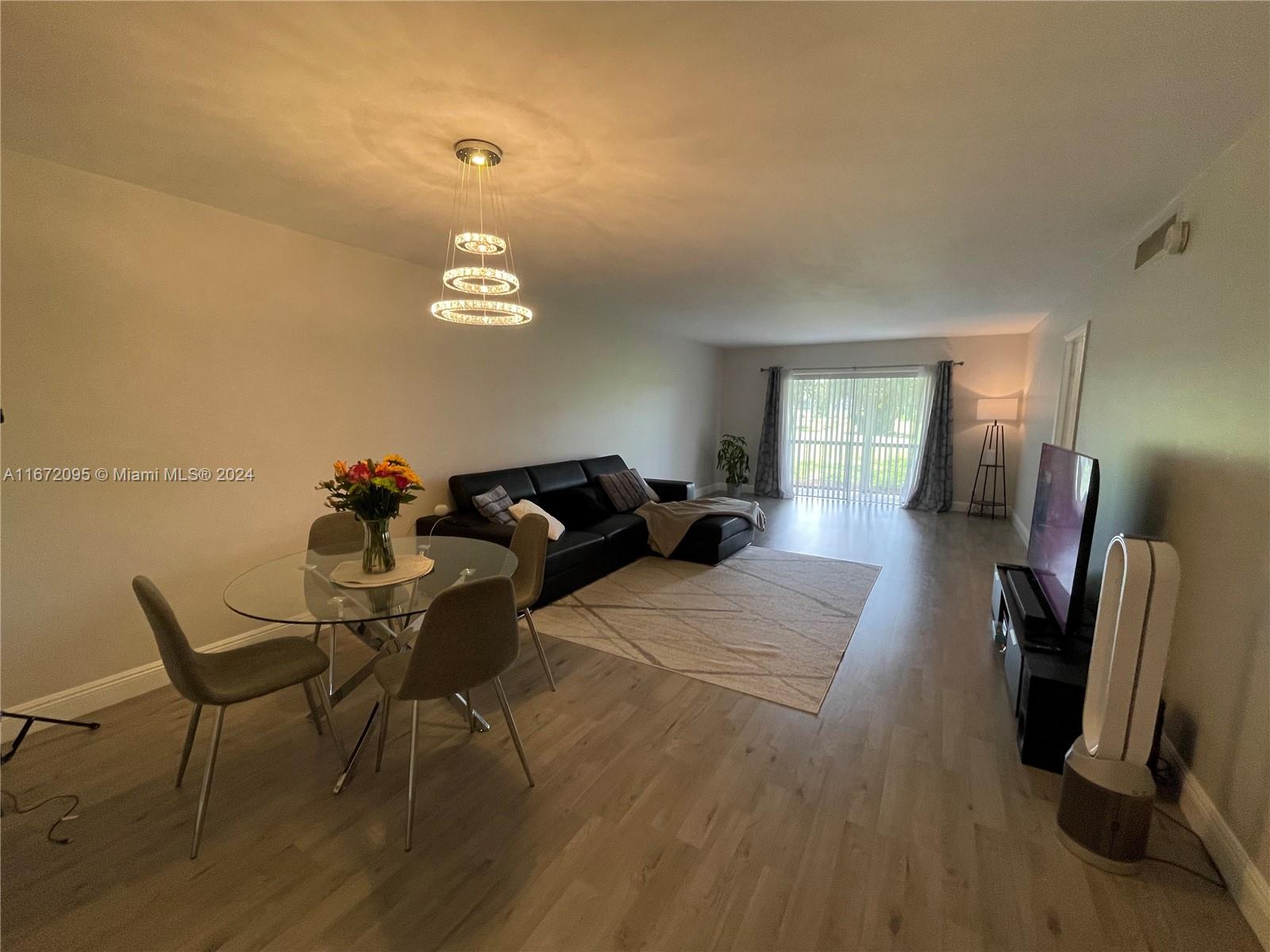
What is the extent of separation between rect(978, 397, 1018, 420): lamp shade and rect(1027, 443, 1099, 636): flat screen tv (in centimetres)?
413

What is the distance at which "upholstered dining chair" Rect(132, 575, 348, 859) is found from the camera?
1609 millimetres

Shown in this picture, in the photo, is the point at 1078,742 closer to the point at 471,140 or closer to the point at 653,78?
the point at 653,78

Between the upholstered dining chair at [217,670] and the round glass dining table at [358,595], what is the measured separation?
121mm

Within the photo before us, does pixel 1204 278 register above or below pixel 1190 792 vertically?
above

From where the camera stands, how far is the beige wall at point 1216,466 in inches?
61.4

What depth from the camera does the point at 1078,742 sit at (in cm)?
177

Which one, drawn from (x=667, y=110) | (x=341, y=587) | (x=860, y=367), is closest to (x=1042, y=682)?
(x=667, y=110)

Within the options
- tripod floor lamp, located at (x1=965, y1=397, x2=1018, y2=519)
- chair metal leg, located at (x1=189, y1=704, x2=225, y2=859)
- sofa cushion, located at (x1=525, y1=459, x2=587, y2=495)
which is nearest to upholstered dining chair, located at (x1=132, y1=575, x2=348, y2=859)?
chair metal leg, located at (x1=189, y1=704, x2=225, y2=859)

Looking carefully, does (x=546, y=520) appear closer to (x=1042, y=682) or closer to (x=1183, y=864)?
(x=1042, y=682)

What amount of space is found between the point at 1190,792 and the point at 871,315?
14.8 ft

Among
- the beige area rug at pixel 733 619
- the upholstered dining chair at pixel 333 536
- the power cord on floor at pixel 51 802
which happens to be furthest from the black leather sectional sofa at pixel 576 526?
the power cord on floor at pixel 51 802

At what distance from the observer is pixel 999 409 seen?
6688 millimetres

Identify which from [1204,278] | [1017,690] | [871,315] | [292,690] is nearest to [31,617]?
[292,690]

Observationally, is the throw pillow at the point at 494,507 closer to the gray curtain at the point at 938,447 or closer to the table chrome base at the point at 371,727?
the table chrome base at the point at 371,727
